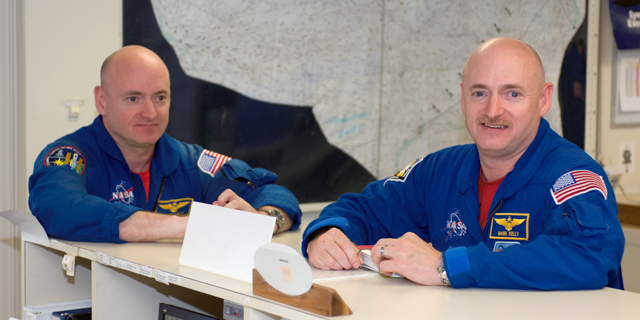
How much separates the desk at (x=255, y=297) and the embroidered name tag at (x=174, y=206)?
0.40m

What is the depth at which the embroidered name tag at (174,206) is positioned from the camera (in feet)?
7.61

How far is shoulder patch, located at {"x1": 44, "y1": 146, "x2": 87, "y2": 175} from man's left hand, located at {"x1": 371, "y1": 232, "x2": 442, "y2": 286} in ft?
3.69

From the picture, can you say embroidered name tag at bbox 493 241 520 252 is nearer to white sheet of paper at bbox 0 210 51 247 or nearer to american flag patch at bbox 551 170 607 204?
american flag patch at bbox 551 170 607 204

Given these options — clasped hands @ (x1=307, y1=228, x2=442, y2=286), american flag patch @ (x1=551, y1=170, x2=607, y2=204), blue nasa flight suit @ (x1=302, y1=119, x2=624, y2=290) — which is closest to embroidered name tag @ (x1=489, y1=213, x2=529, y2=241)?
blue nasa flight suit @ (x1=302, y1=119, x2=624, y2=290)

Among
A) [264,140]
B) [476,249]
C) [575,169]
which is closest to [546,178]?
[575,169]

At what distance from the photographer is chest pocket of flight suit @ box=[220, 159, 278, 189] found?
2.36m

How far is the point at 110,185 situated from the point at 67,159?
0.19m

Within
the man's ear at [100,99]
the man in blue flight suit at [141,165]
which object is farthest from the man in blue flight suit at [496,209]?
the man's ear at [100,99]

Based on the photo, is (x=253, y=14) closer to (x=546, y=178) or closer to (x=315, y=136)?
(x=315, y=136)

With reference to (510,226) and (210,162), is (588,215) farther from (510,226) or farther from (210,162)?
(210,162)

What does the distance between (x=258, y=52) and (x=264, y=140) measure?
0.42m

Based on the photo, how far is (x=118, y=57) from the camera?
2.33 meters

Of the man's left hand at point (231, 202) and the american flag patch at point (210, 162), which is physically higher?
the american flag patch at point (210, 162)

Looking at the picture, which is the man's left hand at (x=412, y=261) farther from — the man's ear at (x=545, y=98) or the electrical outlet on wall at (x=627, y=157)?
the electrical outlet on wall at (x=627, y=157)
